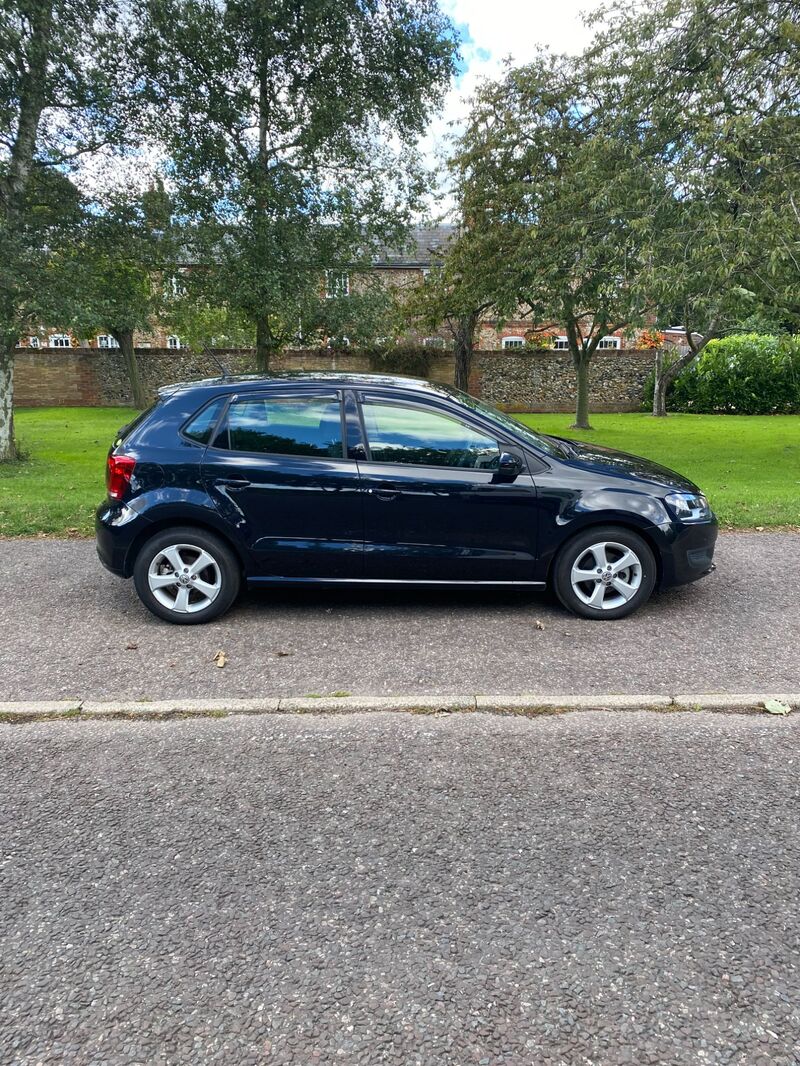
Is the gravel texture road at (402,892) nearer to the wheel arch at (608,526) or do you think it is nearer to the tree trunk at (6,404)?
the wheel arch at (608,526)

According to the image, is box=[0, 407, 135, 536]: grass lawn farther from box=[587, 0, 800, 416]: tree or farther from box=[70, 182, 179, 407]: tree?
box=[587, 0, 800, 416]: tree

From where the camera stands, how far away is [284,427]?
16.0 ft

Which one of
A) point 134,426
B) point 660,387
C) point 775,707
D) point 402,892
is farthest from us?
point 660,387

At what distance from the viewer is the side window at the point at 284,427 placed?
4.83m

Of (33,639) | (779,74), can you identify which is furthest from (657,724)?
Result: (779,74)

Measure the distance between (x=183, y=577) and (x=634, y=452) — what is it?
1242 cm

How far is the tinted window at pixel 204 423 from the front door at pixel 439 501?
1.08 metres

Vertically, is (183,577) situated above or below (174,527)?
below

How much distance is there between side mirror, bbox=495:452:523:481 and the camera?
4.73 m

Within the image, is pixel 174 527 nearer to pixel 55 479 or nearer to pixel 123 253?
pixel 55 479

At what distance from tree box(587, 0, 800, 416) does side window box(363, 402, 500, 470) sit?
5.67 meters

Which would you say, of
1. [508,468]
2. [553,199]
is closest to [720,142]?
[553,199]

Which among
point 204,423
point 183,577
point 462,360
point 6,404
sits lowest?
point 183,577

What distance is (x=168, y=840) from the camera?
2.62 m
